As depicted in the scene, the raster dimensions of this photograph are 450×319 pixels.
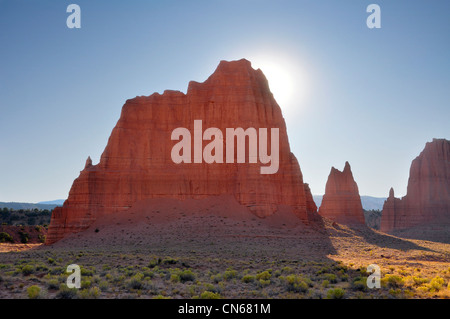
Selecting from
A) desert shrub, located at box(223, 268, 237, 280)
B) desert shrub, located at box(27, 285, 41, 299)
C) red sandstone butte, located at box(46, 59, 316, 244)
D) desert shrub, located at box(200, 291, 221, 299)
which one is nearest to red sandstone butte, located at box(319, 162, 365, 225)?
red sandstone butte, located at box(46, 59, 316, 244)

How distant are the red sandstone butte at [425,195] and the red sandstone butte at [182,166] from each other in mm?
57448

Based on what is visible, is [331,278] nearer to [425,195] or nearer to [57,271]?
[57,271]

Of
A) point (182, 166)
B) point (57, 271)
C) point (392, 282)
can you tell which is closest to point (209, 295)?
point (392, 282)

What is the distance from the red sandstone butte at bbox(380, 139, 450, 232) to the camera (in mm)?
97562

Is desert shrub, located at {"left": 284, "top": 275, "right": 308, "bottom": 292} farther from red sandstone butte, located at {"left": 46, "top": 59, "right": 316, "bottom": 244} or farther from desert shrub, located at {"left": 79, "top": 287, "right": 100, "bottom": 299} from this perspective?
red sandstone butte, located at {"left": 46, "top": 59, "right": 316, "bottom": 244}

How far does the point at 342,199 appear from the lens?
83.9 meters

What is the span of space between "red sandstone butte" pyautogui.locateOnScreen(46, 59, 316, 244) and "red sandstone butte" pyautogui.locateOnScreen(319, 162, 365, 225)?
30.5 metres

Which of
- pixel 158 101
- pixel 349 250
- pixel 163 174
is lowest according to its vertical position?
pixel 349 250

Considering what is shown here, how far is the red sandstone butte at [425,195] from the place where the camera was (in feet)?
320

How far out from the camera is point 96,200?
53.4m

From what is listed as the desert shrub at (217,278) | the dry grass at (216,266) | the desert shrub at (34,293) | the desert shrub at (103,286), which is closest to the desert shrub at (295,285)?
the dry grass at (216,266)
